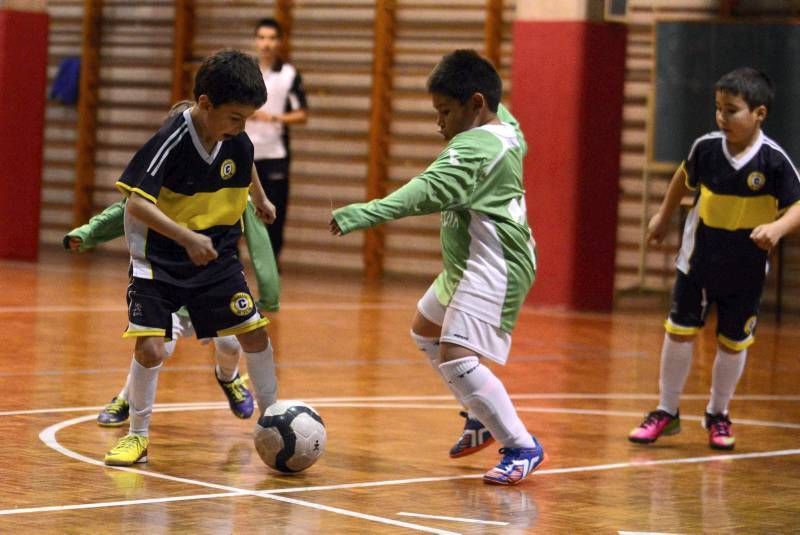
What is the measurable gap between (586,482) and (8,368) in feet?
11.0

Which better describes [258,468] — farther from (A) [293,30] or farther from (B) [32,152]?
(A) [293,30]

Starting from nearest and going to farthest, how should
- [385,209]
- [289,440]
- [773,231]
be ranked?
[385,209] → [289,440] → [773,231]

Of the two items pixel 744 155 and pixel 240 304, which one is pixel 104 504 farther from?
pixel 744 155

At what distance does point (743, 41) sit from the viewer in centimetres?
1227

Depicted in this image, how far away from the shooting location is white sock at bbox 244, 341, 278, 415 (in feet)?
18.9

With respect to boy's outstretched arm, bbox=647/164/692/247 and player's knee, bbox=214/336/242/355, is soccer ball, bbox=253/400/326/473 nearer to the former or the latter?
player's knee, bbox=214/336/242/355

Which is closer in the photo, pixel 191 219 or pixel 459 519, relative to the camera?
pixel 459 519

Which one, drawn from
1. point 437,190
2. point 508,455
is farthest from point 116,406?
point 437,190

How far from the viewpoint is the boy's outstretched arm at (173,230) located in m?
5.19

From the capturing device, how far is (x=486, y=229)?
17.9ft

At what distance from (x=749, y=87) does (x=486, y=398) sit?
73.3 inches

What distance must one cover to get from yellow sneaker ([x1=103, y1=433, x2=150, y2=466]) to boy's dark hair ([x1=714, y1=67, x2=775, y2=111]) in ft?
8.88

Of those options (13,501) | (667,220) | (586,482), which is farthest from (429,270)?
(13,501)

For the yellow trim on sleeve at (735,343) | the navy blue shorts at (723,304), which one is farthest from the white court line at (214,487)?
the yellow trim on sleeve at (735,343)
